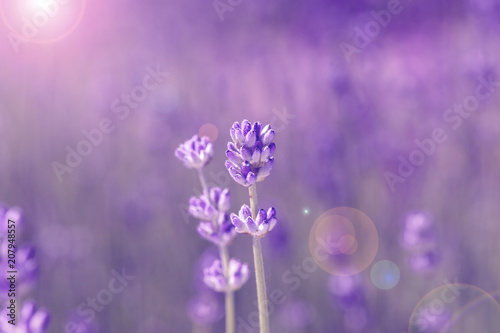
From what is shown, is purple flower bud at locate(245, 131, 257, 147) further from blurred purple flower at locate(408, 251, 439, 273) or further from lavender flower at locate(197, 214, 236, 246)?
blurred purple flower at locate(408, 251, 439, 273)

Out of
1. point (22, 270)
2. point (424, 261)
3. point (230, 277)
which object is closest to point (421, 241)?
point (424, 261)

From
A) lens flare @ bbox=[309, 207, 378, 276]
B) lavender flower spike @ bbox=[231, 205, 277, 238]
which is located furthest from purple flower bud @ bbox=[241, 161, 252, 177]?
lens flare @ bbox=[309, 207, 378, 276]

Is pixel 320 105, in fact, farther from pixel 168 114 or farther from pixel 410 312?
pixel 410 312

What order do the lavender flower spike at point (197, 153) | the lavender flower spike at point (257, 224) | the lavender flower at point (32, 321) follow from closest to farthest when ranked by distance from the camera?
the lavender flower spike at point (257, 224) → the lavender flower at point (32, 321) → the lavender flower spike at point (197, 153)

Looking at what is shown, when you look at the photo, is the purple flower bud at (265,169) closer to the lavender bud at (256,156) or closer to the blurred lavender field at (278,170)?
the lavender bud at (256,156)

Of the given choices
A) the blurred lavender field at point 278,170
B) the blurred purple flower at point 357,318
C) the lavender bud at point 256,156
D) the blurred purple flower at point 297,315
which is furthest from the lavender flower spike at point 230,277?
the blurred purple flower at point 297,315
